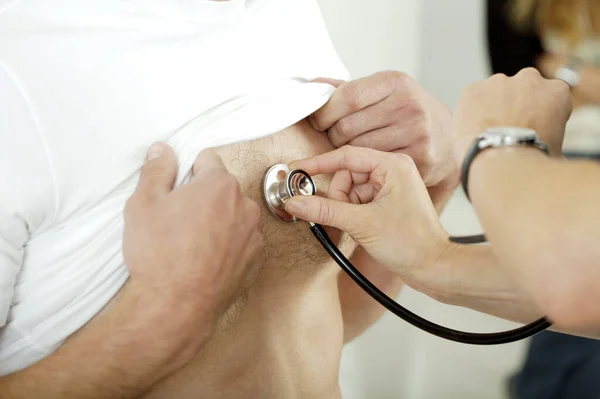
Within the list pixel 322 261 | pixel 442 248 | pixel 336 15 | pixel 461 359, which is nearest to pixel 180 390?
pixel 322 261

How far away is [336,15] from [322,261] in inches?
26.1

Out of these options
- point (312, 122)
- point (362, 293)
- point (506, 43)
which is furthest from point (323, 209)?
point (506, 43)

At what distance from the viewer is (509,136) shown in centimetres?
60

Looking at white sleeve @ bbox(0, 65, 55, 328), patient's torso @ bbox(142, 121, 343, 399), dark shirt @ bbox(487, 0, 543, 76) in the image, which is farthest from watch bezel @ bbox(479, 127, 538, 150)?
dark shirt @ bbox(487, 0, 543, 76)

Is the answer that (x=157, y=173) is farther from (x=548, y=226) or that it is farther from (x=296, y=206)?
(x=548, y=226)

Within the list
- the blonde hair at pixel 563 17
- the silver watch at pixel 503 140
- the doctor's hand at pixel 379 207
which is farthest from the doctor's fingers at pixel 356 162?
the blonde hair at pixel 563 17

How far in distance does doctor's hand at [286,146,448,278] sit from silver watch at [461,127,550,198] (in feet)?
0.72

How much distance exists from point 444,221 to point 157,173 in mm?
1249

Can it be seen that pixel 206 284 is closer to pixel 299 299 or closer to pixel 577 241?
pixel 299 299

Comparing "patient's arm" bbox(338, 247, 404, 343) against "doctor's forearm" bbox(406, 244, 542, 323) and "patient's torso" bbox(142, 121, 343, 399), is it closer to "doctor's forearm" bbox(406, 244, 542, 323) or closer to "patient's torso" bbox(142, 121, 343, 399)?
"patient's torso" bbox(142, 121, 343, 399)

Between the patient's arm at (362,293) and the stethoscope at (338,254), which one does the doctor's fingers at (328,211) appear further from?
the patient's arm at (362,293)

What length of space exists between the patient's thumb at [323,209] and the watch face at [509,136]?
0.79ft

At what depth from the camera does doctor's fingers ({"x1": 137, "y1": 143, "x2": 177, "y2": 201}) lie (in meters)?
0.72

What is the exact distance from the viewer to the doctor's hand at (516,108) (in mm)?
660
